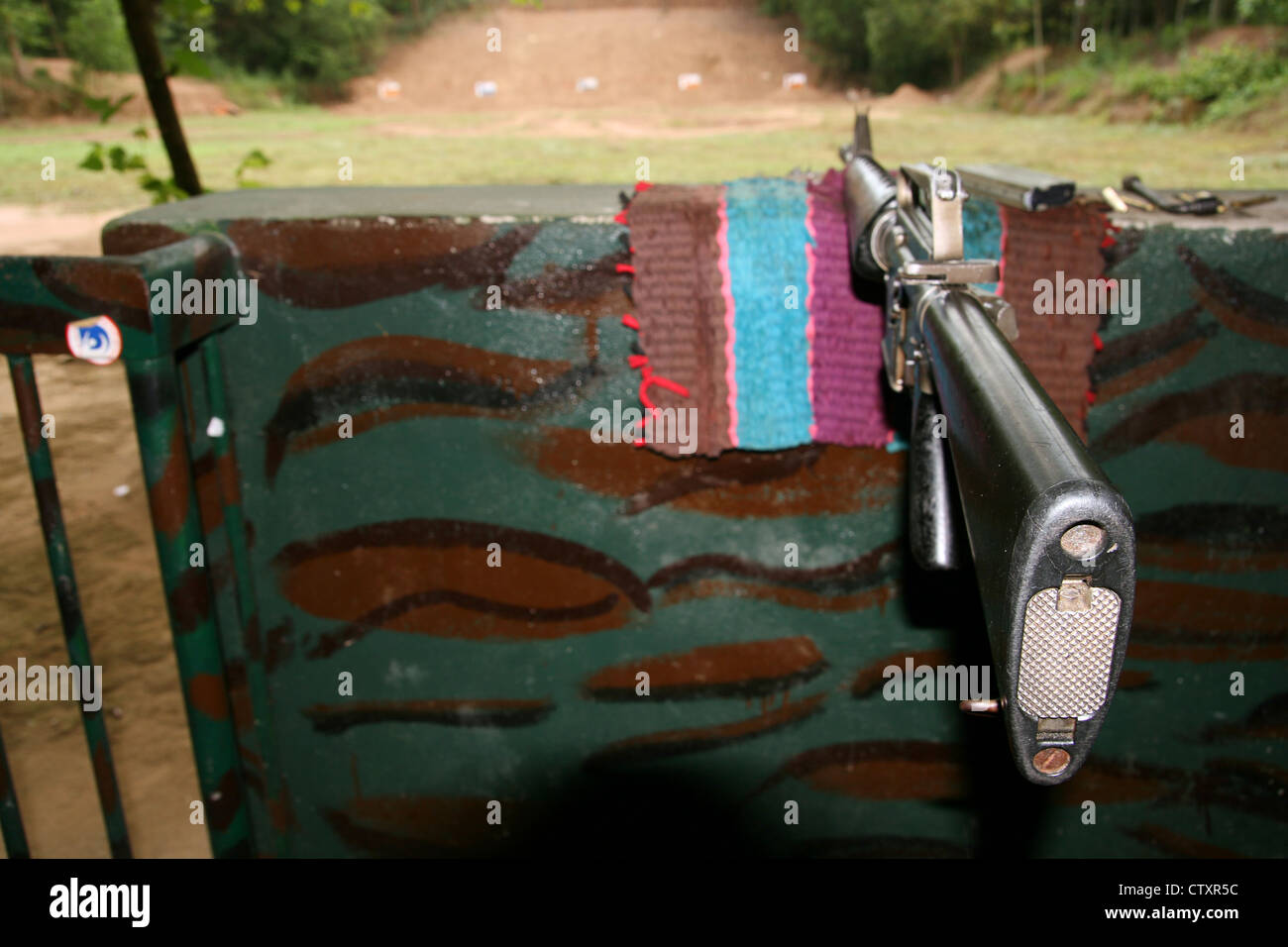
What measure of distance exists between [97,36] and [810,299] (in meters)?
16.2

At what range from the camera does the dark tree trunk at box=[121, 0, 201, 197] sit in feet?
11.8

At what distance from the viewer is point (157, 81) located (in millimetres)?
3615

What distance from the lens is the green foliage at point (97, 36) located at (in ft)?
43.4

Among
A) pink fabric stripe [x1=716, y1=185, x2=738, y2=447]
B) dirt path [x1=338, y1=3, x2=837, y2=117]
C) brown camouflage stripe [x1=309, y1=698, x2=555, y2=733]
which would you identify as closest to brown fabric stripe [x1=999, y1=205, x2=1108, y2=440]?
pink fabric stripe [x1=716, y1=185, x2=738, y2=447]

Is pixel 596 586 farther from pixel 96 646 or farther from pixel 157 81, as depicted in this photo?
pixel 157 81

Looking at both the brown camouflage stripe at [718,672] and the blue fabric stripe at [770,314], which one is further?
the brown camouflage stripe at [718,672]

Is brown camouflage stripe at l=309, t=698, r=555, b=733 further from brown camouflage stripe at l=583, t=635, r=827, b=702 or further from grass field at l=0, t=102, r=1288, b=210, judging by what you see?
grass field at l=0, t=102, r=1288, b=210

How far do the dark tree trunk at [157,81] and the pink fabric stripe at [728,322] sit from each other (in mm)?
3062

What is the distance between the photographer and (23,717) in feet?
9.62

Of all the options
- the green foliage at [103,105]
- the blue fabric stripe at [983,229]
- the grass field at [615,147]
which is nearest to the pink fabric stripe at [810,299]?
the blue fabric stripe at [983,229]

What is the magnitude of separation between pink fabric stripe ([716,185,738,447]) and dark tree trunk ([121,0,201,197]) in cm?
306

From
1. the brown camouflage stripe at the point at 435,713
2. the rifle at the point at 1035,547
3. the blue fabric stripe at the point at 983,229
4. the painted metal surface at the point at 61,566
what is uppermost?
the blue fabric stripe at the point at 983,229

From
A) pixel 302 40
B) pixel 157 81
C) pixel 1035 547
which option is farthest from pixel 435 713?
pixel 302 40

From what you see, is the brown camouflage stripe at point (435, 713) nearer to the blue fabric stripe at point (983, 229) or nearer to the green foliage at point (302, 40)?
the blue fabric stripe at point (983, 229)
